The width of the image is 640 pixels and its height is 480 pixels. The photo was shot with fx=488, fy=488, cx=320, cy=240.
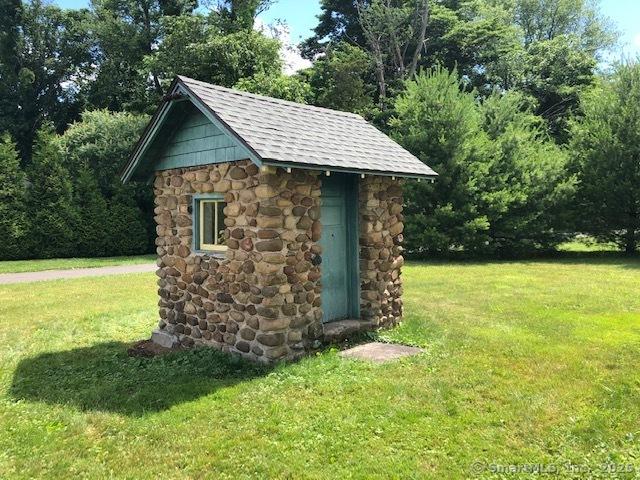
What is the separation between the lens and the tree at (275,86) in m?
24.9

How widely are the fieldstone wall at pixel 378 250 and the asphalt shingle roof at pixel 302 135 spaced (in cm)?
49

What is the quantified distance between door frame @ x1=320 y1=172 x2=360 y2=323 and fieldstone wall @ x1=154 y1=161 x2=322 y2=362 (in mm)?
1185

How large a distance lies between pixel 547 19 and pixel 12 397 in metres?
46.8

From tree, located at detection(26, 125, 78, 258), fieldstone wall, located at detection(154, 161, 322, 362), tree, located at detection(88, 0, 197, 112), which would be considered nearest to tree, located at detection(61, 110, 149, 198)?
tree, located at detection(26, 125, 78, 258)

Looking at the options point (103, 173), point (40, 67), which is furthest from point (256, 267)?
point (40, 67)

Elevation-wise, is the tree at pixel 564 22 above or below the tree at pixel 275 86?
above

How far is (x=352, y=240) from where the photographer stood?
8219mm

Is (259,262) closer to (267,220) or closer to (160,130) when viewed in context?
(267,220)

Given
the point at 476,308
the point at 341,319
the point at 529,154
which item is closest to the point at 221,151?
the point at 341,319

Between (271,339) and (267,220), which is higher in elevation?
(267,220)

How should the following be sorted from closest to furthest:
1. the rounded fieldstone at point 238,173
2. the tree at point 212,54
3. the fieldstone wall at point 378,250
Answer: the rounded fieldstone at point 238,173
the fieldstone wall at point 378,250
the tree at point 212,54

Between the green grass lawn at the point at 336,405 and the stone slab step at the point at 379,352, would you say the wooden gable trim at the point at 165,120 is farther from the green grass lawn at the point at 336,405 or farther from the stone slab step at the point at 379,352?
the stone slab step at the point at 379,352

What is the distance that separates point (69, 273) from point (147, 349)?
11439mm

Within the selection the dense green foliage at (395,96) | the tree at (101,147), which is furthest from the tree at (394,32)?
the tree at (101,147)
